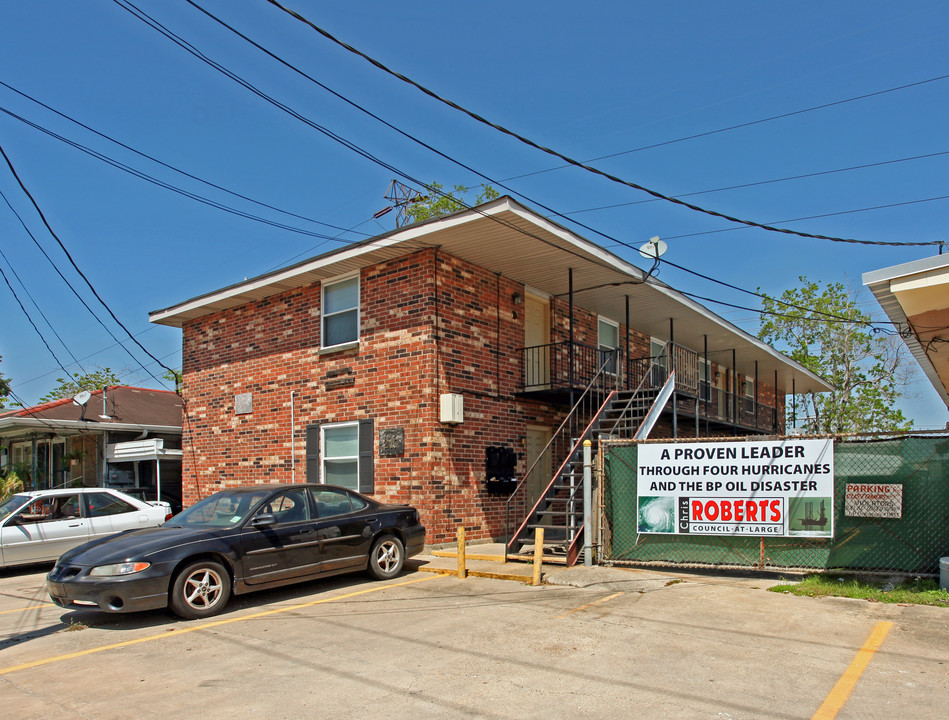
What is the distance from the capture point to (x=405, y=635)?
6926mm

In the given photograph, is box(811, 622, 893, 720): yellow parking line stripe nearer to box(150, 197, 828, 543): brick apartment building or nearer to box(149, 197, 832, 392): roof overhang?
box(150, 197, 828, 543): brick apartment building

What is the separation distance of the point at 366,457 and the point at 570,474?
151 inches

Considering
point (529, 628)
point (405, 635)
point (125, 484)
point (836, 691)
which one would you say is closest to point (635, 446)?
point (529, 628)

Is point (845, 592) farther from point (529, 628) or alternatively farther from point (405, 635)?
point (405, 635)

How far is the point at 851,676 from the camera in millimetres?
5438

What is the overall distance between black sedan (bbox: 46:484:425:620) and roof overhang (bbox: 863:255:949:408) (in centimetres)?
665

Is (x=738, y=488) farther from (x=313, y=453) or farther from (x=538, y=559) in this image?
(x=313, y=453)

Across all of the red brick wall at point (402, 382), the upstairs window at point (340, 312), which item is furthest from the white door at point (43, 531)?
the upstairs window at point (340, 312)

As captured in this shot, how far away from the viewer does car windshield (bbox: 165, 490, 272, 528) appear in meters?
8.63

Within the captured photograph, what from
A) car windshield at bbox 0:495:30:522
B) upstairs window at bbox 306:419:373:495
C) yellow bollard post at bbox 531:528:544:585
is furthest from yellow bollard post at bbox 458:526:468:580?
car windshield at bbox 0:495:30:522

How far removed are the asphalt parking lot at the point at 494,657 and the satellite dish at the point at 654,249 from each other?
297 inches

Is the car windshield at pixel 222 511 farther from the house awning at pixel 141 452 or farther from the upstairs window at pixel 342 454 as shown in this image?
the house awning at pixel 141 452

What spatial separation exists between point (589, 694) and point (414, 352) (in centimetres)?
842

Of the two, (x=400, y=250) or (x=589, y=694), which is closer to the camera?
(x=589, y=694)
